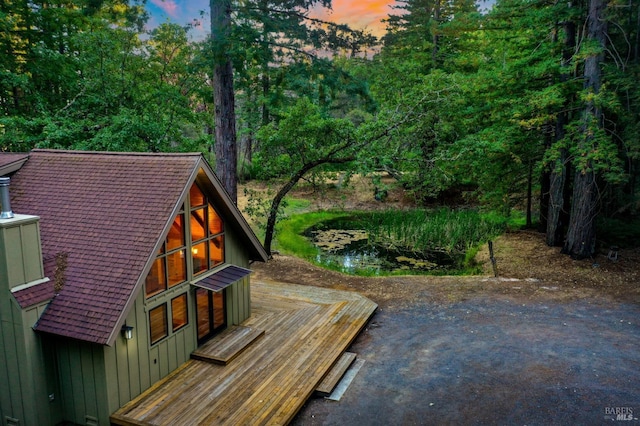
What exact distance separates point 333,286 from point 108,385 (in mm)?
6936

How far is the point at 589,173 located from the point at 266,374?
1070 cm

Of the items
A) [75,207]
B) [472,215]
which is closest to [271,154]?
[75,207]

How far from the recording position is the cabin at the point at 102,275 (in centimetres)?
591

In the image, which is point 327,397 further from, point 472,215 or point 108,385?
point 472,215

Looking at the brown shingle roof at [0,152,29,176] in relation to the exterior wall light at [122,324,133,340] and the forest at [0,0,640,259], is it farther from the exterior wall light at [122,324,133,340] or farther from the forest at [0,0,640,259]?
the exterior wall light at [122,324,133,340]

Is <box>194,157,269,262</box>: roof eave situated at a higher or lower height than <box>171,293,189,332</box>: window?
higher

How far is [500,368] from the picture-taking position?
7.65m

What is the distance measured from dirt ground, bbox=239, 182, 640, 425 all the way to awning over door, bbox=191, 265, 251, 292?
252 cm

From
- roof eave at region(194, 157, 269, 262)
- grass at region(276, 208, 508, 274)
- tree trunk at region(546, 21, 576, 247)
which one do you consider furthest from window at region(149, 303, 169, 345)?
tree trunk at region(546, 21, 576, 247)

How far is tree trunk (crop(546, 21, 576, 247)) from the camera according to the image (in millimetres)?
13344

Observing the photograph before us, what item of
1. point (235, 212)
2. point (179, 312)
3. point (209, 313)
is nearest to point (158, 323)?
point (179, 312)

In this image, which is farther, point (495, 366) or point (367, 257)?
point (367, 257)

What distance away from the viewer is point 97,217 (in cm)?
705

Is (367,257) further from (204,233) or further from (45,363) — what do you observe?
(45,363)
